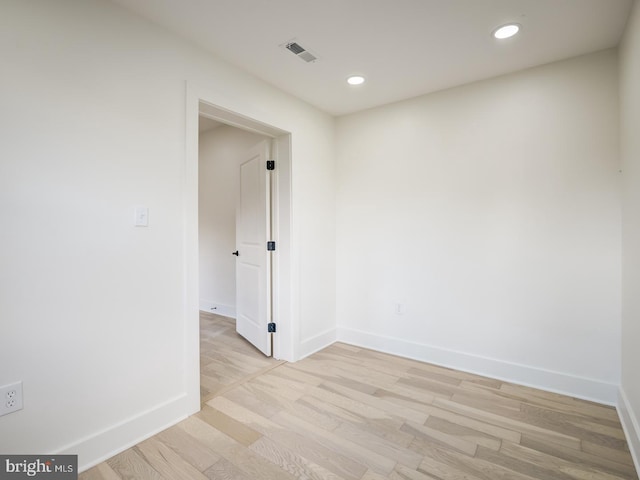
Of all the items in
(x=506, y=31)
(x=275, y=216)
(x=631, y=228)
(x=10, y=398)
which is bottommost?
(x=10, y=398)

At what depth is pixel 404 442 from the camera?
1.85m

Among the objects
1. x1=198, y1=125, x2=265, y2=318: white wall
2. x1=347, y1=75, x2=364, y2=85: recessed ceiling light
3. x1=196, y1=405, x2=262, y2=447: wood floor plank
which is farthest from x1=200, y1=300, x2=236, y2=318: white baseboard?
x1=347, y1=75, x2=364, y2=85: recessed ceiling light

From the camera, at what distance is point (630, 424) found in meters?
1.81

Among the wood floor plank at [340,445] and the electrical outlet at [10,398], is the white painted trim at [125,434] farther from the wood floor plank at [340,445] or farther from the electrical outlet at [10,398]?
the wood floor plank at [340,445]

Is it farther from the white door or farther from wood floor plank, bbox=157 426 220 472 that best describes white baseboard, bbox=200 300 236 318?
wood floor plank, bbox=157 426 220 472

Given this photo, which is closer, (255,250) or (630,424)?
(630,424)

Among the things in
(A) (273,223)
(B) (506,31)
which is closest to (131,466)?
(A) (273,223)

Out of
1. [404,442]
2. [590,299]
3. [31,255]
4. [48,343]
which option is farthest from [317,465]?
[590,299]

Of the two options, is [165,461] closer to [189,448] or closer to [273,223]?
[189,448]

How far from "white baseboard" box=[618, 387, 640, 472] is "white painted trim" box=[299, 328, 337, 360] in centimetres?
226

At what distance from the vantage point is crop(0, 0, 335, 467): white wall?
1455 mm

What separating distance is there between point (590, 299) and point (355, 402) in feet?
5.91

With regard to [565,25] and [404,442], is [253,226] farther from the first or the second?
[565,25]

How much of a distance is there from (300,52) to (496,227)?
2007mm
